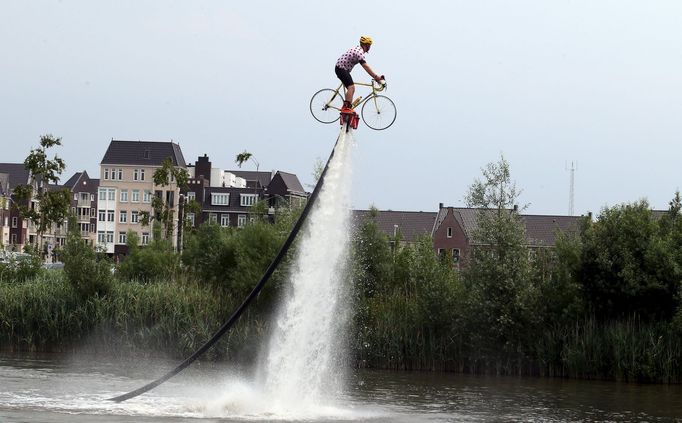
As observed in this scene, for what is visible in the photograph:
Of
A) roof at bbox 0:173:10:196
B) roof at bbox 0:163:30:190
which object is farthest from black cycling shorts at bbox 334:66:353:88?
roof at bbox 0:163:30:190

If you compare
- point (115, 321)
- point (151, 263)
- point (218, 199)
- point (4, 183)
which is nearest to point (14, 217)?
point (4, 183)

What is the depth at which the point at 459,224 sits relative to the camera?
14325 centimetres

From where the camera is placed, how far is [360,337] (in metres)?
52.4

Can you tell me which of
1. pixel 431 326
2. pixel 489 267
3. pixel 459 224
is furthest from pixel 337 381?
pixel 459 224

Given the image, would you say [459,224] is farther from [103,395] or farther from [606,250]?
[103,395]

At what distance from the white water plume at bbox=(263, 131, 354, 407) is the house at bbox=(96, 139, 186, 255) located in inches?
6073

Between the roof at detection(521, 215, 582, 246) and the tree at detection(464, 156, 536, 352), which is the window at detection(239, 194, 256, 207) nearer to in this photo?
the roof at detection(521, 215, 582, 246)

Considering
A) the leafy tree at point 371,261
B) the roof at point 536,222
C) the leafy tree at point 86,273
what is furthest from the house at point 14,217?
the leafy tree at point 371,261

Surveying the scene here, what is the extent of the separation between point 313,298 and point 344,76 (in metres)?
7.95

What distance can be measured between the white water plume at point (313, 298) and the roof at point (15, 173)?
520 ft

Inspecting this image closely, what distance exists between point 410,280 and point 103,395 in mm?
23448

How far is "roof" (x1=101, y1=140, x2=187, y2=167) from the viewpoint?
185 metres

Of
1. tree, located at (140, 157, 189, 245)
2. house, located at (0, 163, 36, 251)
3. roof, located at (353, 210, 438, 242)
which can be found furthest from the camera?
house, located at (0, 163, 36, 251)

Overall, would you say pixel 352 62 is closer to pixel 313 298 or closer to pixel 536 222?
pixel 313 298
